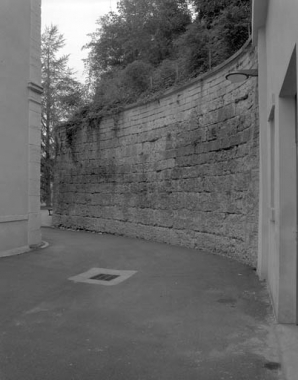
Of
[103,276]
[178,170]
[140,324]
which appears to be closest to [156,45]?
[178,170]

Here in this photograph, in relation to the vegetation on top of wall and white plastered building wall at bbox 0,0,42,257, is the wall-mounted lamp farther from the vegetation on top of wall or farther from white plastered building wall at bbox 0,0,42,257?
white plastered building wall at bbox 0,0,42,257

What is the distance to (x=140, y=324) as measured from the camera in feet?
14.7

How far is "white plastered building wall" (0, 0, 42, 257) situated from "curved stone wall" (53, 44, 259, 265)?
3.10m

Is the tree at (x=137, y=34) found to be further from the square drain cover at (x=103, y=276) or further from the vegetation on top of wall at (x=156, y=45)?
the square drain cover at (x=103, y=276)

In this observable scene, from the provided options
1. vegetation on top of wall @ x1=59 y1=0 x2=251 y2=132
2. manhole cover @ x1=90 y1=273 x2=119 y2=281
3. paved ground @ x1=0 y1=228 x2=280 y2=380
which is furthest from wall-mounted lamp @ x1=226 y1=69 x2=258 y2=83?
manhole cover @ x1=90 y1=273 x2=119 y2=281

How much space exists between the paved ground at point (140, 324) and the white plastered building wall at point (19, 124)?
153cm

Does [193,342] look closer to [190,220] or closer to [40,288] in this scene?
[40,288]

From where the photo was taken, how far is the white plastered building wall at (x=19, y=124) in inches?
348

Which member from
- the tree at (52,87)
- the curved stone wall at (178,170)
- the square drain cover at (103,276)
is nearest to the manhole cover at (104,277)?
the square drain cover at (103,276)

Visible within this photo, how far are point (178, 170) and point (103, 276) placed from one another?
4.09 m

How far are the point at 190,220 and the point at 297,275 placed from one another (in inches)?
223

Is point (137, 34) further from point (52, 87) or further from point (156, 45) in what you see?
point (52, 87)

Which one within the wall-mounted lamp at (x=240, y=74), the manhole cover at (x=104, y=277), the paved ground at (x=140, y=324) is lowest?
the manhole cover at (x=104, y=277)

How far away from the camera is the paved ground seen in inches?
132
